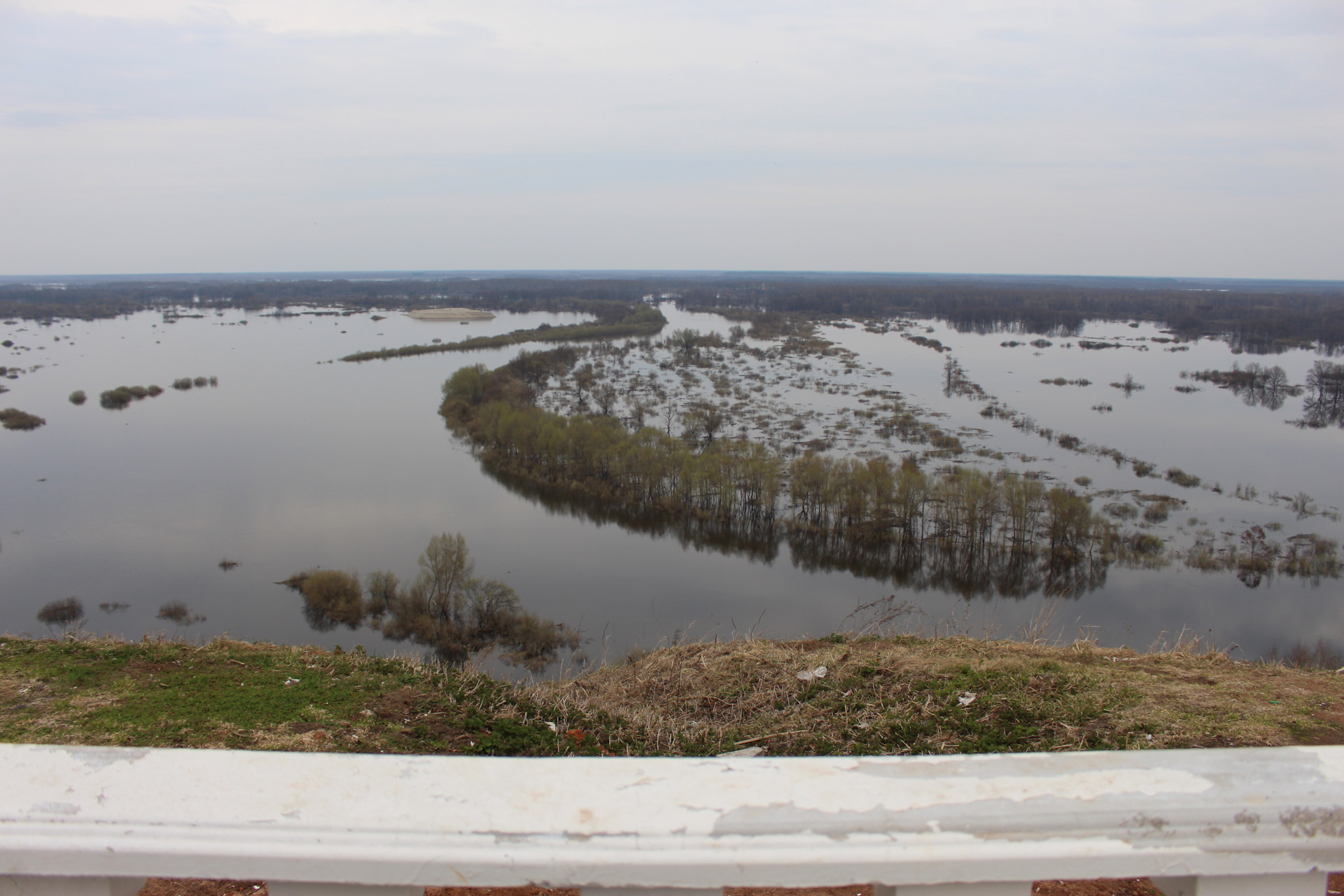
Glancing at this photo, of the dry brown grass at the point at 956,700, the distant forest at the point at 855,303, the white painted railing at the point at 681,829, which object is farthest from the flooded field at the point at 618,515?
the distant forest at the point at 855,303

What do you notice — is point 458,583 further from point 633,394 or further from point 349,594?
point 633,394

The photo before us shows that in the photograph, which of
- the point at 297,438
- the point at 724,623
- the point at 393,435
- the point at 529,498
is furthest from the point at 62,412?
the point at 724,623

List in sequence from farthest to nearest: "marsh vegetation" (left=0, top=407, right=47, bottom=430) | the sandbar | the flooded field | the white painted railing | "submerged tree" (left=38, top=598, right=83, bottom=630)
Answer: the sandbar
"marsh vegetation" (left=0, top=407, right=47, bottom=430)
the flooded field
"submerged tree" (left=38, top=598, right=83, bottom=630)
the white painted railing

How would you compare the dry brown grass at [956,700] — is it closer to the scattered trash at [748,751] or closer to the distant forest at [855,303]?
the scattered trash at [748,751]

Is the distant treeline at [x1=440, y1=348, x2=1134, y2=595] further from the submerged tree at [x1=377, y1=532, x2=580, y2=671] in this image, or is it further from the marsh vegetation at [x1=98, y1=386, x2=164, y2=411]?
the marsh vegetation at [x1=98, y1=386, x2=164, y2=411]

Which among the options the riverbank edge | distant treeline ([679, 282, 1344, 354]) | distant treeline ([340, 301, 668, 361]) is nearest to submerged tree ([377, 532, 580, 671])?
the riverbank edge

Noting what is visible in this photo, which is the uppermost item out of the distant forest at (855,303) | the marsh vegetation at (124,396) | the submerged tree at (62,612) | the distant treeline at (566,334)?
the distant forest at (855,303)
